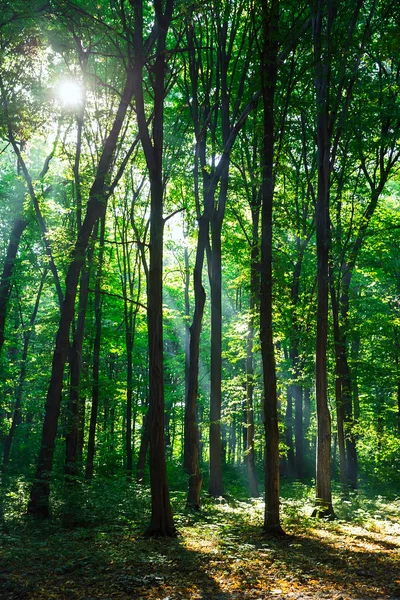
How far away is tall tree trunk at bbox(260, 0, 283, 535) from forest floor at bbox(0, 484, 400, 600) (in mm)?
769

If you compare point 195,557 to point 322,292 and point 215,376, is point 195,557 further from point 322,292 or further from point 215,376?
point 215,376

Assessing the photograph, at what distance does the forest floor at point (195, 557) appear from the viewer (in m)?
5.53

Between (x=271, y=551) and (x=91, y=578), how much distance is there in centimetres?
295

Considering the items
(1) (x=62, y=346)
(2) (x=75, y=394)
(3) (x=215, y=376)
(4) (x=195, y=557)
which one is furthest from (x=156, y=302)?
(2) (x=75, y=394)

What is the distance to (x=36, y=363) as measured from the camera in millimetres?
22297

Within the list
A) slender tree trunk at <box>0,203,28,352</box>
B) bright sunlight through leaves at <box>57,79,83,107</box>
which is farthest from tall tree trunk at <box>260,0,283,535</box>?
slender tree trunk at <box>0,203,28,352</box>

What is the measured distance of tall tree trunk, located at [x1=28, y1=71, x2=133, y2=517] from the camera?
35.4 feet

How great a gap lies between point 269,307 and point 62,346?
17.0 feet

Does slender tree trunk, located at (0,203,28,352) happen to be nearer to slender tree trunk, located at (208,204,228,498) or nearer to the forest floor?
slender tree trunk, located at (208,204,228,498)

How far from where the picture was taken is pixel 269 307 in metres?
9.40

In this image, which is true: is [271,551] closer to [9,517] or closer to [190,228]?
[9,517]

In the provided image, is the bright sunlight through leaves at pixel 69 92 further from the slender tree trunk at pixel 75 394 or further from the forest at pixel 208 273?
the slender tree trunk at pixel 75 394

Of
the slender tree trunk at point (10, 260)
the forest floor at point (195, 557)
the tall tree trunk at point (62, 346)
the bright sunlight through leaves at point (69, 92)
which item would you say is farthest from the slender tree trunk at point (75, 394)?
the slender tree trunk at point (10, 260)

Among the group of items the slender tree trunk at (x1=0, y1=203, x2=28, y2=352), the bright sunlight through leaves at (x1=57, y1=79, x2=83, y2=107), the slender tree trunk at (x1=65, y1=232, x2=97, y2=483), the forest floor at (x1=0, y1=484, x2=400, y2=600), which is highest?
the bright sunlight through leaves at (x1=57, y1=79, x2=83, y2=107)
